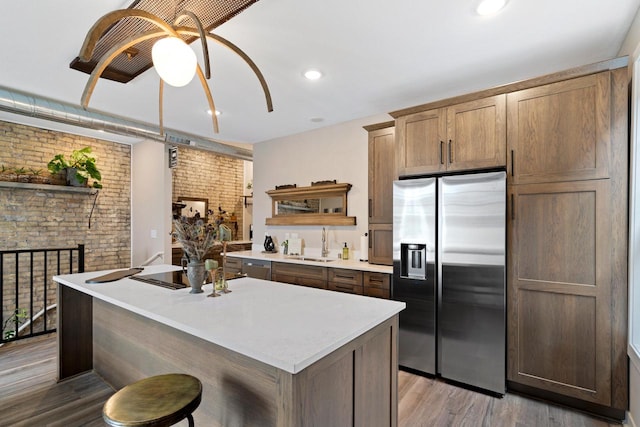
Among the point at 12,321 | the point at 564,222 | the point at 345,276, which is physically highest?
the point at 564,222

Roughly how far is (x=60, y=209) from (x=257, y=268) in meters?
3.33

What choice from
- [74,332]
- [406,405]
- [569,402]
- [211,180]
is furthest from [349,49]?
[211,180]

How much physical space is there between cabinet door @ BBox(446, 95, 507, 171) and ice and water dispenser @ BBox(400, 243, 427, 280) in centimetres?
78

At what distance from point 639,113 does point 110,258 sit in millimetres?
6786

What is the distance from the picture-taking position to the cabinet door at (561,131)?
88.0 inches

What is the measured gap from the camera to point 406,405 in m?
2.45

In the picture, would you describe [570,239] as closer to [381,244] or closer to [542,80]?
[542,80]

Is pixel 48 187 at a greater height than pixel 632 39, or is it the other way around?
pixel 632 39

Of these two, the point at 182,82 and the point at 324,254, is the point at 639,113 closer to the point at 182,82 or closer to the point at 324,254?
the point at 182,82

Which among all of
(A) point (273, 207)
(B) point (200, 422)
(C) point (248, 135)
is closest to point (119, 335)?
(B) point (200, 422)

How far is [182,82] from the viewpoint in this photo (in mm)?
1582

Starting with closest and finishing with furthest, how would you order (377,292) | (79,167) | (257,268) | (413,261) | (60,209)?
(413,261)
(377,292)
(257,268)
(79,167)
(60,209)

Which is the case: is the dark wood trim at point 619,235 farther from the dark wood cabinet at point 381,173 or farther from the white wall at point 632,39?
the dark wood cabinet at point 381,173

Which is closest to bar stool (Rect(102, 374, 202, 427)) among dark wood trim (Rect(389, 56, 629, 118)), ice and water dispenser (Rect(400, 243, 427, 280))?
ice and water dispenser (Rect(400, 243, 427, 280))
